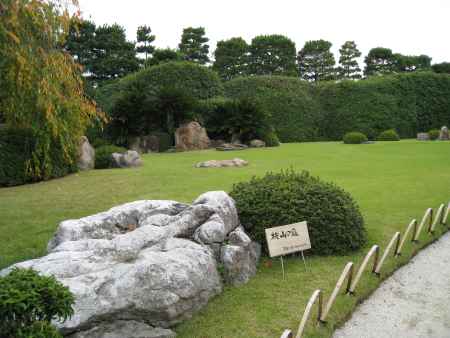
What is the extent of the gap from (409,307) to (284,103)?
2693cm

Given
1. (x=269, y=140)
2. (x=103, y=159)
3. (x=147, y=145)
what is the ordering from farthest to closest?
(x=269, y=140)
(x=147, y=145)
(x=103, y=159)

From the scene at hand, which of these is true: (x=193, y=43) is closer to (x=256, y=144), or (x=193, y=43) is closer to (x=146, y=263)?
(x=256, y=144)

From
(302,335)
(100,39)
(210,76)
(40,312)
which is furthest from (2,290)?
(100,39)

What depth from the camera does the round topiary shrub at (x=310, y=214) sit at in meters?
6.19

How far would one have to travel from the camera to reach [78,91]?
24.4ft

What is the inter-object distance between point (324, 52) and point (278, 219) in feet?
155

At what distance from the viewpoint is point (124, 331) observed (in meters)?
3.97

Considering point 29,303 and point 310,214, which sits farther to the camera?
point 310,214

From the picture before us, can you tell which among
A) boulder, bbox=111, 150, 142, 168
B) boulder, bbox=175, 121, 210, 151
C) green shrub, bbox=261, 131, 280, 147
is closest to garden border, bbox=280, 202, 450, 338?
boulder, bbox=111, 150, 142, 168

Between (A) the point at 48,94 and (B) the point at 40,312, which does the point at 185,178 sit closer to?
(A) the point at 48,94

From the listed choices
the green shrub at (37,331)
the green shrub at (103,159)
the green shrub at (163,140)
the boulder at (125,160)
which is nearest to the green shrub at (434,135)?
the green shrub at (163,140)

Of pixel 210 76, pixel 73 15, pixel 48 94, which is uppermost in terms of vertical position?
pixel 210 76

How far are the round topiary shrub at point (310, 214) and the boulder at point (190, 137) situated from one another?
1615cm

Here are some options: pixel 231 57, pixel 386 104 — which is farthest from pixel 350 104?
pixel 231 57
